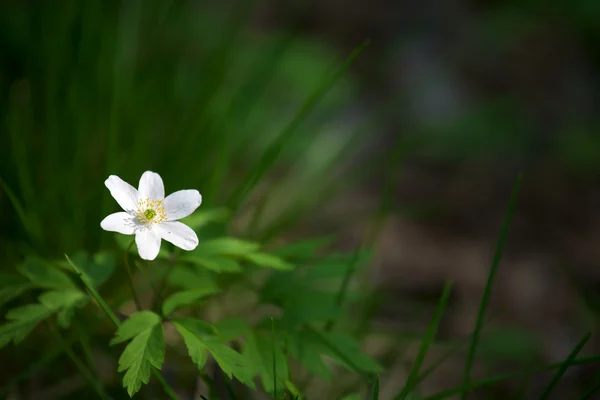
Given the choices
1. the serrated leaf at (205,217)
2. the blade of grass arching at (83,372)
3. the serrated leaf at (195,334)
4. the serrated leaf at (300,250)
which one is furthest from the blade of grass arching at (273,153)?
the blade of grass arching at (83,372)

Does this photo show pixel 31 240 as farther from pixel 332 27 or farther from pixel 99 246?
pixel 332 27

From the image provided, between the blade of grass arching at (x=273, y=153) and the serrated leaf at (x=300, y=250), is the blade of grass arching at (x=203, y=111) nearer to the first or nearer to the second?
the blade of grass arching at (x=273, y=153)

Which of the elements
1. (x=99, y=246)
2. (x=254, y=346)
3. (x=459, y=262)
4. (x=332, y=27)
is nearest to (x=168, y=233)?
(x=254, y=346)

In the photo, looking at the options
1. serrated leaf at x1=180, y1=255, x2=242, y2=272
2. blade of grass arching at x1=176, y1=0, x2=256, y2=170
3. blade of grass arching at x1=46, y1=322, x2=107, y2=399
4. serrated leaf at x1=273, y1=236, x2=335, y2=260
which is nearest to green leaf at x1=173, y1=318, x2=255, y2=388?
serrated leaf at x1=180, y1=255, x2=242, y2=272

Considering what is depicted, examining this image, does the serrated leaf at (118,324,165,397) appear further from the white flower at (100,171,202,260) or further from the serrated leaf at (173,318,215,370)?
the white flower at (100,171,202,260)

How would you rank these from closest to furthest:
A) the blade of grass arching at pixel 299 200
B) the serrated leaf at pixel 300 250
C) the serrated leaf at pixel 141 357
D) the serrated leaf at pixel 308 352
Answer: the serrated leaf at pixel 141 357
the serrated leaf at pixel 308 352
the serrated leaf at pixel 300 250
the blade of grass arching at pixel 299 200

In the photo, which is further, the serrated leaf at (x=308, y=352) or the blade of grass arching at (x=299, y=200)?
the blade of grass arching at (x=299, y=200)
